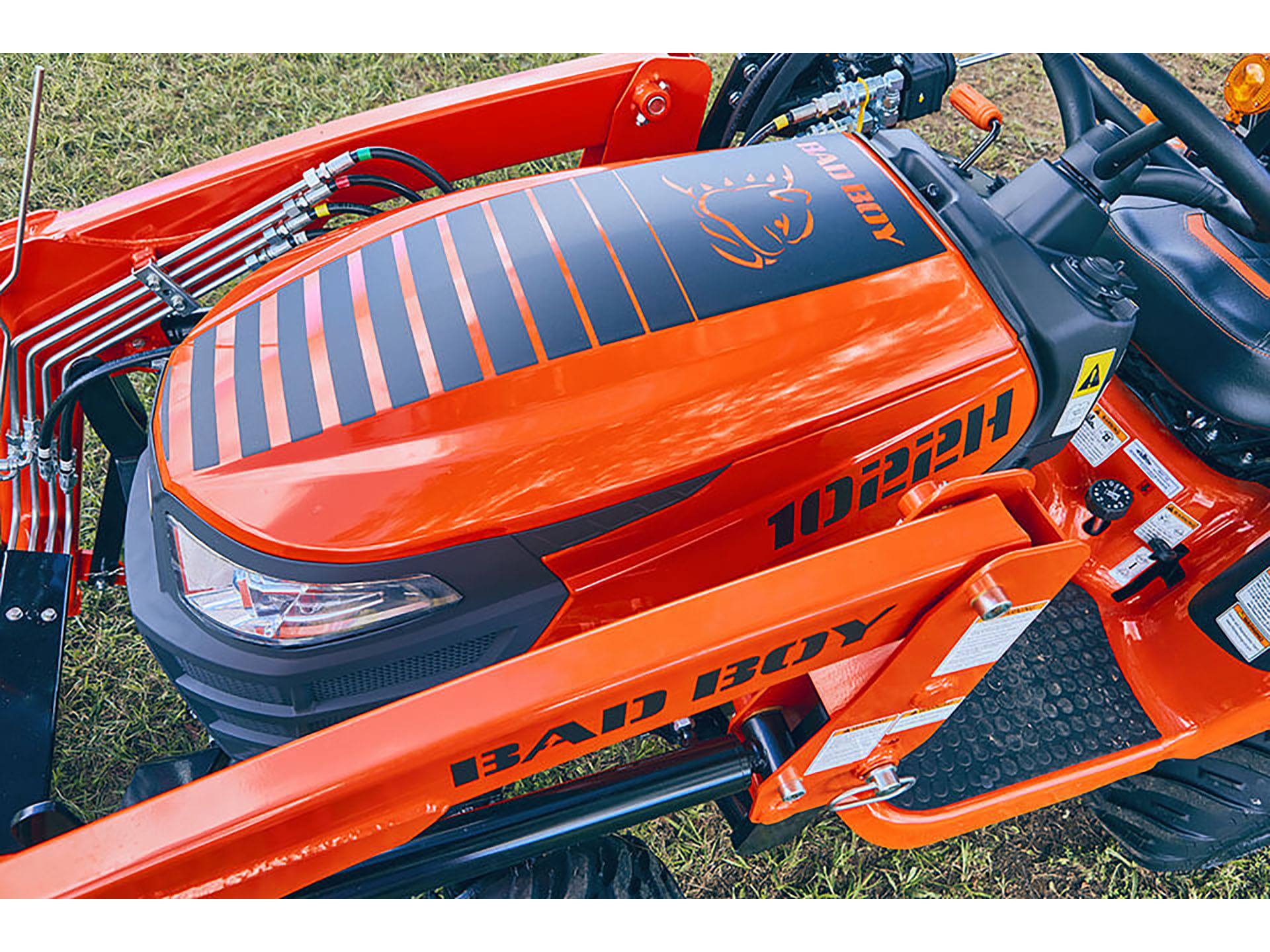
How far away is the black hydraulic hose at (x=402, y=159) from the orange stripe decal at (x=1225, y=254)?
158 cm

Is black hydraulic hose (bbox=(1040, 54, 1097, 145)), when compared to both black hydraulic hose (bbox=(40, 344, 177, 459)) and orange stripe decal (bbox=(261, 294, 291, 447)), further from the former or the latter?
black hydraulic hose (bbox=(40, 344, 177, 459))

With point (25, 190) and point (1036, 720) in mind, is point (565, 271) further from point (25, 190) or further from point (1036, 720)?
point (1036, 720)

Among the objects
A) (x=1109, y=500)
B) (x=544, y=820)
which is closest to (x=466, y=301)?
(x=544, y=820)

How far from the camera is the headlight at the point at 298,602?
1.48 metres

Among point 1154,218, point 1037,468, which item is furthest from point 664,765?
point 1154,218

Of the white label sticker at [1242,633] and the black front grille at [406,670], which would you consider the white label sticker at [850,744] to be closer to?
the black front grille at [406,670]

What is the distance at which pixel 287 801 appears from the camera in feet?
4.00

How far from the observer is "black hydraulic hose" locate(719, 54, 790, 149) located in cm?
252

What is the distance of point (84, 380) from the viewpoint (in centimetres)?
196

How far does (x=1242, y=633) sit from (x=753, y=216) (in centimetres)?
131

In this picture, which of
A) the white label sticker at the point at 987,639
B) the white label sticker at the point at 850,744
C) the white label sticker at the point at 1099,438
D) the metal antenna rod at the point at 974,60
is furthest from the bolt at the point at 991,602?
the metal antenna rod at the point at 974,60

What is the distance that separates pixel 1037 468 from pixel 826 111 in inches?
38.4

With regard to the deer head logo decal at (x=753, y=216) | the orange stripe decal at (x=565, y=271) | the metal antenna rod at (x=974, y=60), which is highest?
the metal antenna rod at (x=974, y=60)
